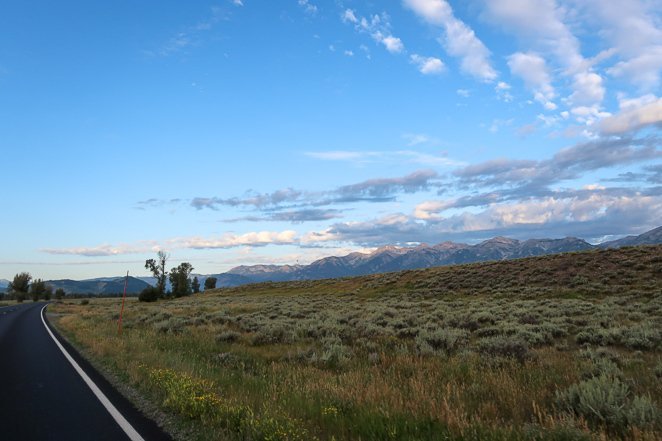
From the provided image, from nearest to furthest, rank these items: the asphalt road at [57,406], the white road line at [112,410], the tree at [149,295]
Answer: the white road line at [112,410] → the asphalt road at [57,406] → the tree at [149,295]

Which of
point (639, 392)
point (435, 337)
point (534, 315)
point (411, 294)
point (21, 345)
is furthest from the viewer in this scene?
point (411, 294)

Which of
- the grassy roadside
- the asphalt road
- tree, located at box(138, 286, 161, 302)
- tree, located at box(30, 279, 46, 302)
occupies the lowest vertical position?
the grassy roadside

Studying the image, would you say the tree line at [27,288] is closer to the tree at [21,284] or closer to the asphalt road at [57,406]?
the tree at [21,284]

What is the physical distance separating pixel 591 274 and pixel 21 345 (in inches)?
1575

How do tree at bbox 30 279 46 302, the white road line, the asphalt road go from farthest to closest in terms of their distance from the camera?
tree at bbox 30 279 46 302 < the asphalt road < the white road line

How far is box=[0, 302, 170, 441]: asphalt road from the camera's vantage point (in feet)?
22.0

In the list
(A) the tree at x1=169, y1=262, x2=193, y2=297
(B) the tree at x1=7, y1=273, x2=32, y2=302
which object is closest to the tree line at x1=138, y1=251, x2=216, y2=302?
(A) the tree at x1=169, y1=262, x2=193, y2=297

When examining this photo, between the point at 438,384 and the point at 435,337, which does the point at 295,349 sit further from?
the point at 438,384

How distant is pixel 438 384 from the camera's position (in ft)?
27.9

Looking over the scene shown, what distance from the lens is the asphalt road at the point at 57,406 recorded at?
6.71 m

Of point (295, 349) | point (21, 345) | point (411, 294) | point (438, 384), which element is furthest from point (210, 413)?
point (411, 294)

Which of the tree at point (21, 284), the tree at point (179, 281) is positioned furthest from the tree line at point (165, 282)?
the tree at point (21, 284)

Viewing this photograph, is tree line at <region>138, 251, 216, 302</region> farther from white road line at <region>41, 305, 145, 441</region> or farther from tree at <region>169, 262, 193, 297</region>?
white road line at <region>41, 305, 145, 441</region>

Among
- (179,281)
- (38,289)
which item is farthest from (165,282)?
(38,289)
